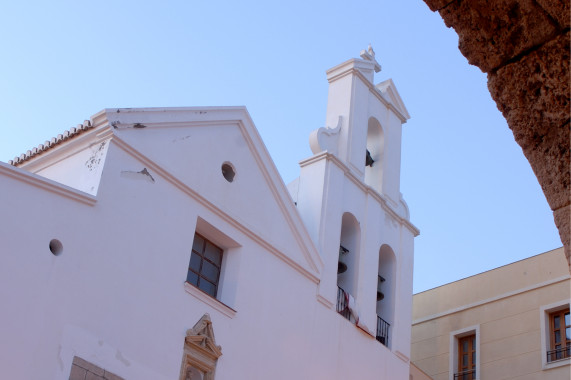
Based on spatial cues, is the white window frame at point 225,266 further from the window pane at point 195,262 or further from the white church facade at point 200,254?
the window pane at point 195,262

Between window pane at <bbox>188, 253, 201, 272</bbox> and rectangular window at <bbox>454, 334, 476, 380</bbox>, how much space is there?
8532 millimetres

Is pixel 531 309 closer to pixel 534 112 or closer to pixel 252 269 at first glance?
pixel 252 269

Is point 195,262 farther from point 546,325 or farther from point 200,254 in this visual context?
point 546,325

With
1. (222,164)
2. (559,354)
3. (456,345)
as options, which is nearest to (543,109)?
(222,164)

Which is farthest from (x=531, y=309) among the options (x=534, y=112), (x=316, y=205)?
(x=534, y=112)

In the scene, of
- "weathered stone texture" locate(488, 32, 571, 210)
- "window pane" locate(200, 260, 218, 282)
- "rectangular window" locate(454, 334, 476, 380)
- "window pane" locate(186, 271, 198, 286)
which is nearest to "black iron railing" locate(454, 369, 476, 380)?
"rectangular window" locate(454, 334, 476, 380)

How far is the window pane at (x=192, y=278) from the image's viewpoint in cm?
1191

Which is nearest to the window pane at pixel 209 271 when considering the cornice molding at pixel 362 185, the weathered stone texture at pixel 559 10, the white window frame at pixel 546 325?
the cornice molding at pixel 362 185

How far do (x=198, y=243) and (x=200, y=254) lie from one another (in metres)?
0.17

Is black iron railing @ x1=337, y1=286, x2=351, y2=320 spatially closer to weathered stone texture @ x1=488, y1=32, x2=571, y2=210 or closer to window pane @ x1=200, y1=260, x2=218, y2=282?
window pane @ x1=200, y1=260, x2=218, y2=282

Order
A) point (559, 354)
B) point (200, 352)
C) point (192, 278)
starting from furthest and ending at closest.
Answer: point (559, 354) → point (192, 278) → point (200, 352)

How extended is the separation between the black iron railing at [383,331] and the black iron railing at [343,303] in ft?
3.49

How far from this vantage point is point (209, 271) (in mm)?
12344

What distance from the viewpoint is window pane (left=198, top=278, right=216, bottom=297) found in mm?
12117
